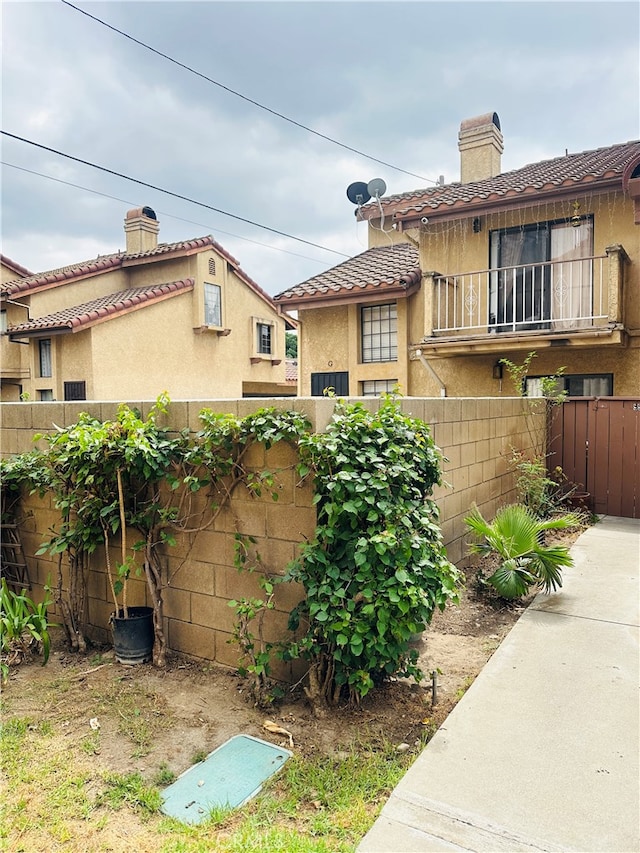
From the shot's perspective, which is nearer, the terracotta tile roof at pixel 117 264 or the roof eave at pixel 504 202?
the roof eave at pixel 504 202

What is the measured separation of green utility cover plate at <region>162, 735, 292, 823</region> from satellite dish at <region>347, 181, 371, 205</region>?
14410 mm

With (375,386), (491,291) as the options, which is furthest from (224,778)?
(375,386)

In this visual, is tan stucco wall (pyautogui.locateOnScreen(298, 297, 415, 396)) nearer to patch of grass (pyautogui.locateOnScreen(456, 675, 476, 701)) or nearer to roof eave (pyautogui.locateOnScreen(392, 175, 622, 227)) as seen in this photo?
roof eave (pyautogui.locateOnScreen(392, 175, 622, 227))

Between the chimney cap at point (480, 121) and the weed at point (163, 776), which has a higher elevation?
the chimney cap at point (480, 121)

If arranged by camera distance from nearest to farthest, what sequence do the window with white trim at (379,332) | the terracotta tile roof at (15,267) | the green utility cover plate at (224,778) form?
the green utility cover plate at (224,778) → the window with white trim at (379,332) → the terracotta tile roof at (15,267)

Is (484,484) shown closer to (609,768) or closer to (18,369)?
(609,768)

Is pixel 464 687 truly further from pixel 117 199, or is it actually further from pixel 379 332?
pixel 117 199

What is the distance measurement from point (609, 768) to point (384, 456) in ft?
5.97

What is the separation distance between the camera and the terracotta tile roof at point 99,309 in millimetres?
15898

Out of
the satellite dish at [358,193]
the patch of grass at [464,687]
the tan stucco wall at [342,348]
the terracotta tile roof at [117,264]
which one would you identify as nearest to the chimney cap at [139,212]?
the terracotta tile roof at [117,264]

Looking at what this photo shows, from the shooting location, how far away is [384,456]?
10.6 ft

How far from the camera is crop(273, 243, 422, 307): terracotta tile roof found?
40.4 feet

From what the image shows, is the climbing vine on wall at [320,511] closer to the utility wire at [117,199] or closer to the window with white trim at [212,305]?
the utility wire at [117,199]

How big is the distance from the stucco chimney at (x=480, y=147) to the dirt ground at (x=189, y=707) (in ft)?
41.1
